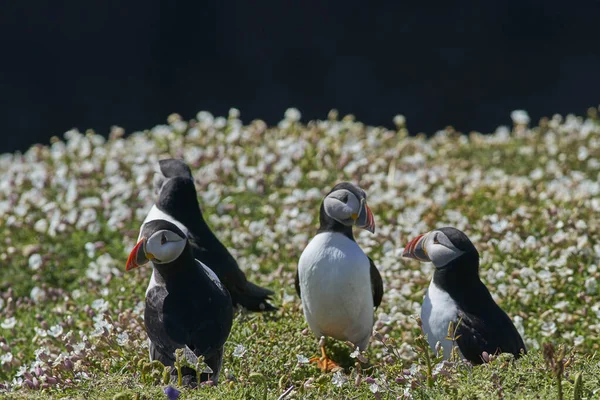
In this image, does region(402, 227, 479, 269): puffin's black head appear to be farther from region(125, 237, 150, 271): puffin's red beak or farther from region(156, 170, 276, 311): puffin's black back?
region(125, 237, 150, 271): puffin's red beak

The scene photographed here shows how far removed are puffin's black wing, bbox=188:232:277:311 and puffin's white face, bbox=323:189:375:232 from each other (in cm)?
85

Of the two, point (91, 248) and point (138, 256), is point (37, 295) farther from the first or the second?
point (138, 256)

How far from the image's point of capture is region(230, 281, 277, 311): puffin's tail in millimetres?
6121

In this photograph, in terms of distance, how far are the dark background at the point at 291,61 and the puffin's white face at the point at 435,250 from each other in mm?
10413

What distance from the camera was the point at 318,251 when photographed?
5586 millimetres

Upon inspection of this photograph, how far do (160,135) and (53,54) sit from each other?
22.3ft

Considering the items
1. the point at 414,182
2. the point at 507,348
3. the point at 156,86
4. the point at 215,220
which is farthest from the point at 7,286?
the point at 156,86

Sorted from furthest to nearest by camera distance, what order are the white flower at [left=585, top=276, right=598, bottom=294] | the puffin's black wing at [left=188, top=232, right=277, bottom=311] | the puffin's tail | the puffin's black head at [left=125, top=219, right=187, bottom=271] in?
the white flower at [left=585, top=276, right=598, bottom=294]
the puffin's tail
the puffin's black wing at [left=188, top=232, right=277, bottom=311]
the puffin's black head at [left=125, top=219, right=187, bottom=271]

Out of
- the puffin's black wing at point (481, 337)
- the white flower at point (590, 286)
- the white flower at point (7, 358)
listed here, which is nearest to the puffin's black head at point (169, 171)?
the white flower at point (7, 358)

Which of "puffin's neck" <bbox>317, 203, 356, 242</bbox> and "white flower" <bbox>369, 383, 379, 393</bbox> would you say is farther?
"puffin's neck" <bbox>317, 203, 356, 242</bbox>

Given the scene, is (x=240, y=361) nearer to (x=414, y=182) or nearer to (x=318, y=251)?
(x=318, y=251)

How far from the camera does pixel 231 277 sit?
606cm

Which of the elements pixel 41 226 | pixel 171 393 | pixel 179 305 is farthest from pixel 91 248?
pixel 171 393

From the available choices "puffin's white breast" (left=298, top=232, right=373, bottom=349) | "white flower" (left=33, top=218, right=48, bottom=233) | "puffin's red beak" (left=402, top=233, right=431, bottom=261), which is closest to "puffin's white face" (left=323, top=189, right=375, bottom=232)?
"puffin's white breast" (left=298, top=232, right=373, bottom=349)
